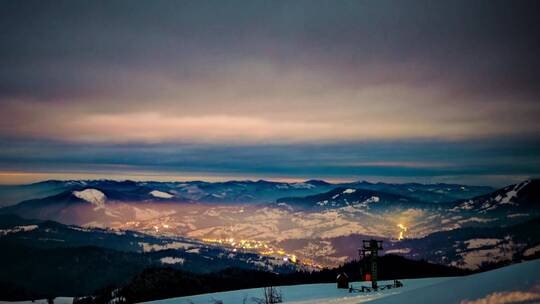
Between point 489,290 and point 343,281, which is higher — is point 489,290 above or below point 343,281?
above

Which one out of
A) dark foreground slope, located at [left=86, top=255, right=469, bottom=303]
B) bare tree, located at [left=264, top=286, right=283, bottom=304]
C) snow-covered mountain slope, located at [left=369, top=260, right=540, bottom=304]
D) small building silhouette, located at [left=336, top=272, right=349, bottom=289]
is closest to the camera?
snow-covered mountain slope, located at [left=369, top=260, right=540, bottom=304]

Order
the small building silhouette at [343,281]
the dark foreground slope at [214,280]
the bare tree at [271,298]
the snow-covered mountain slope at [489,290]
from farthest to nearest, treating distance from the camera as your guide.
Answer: the dark foreground slope at [214,280]
the small building silhouette at [343,281]
the bare tree at [271,298]
the snow-covered mountain slope at [489,290]

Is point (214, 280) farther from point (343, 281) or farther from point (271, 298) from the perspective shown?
point (271, 298)

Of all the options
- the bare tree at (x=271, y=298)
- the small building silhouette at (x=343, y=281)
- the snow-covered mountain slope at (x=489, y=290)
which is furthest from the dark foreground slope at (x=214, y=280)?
the snow-covered mountain slope at (x=489, y=290)

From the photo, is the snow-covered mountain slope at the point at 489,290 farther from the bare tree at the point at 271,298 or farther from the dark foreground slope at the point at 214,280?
the dark foreground slope at the point at 214,280

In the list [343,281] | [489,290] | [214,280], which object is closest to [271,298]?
[489,290]

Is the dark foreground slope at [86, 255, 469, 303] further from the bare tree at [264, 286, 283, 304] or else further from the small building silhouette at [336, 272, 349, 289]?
the bare tree at [264, 286, 283, 304]

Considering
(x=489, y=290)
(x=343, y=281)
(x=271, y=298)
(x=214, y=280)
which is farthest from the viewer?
(x=214, y=280)

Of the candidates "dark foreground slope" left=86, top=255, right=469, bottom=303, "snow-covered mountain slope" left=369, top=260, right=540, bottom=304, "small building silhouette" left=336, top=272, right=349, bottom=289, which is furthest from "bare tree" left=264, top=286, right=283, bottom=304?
"dark foreground slope" left=86, top=255, right=469, bottom=303

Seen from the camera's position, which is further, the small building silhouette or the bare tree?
the small building silhouette

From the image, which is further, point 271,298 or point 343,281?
point 343,281

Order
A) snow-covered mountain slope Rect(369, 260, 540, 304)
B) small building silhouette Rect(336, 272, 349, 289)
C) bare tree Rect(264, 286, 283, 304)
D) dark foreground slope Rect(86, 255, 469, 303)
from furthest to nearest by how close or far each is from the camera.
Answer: dark foreground slope Rect(86, 255, 469, 303) < small building silhouette Rect(336, 272, 349, 289) < bare tree Rect(264, 286, 283, 304) < snow-covered mountain slope Rect(369, 260, 540, 304)
